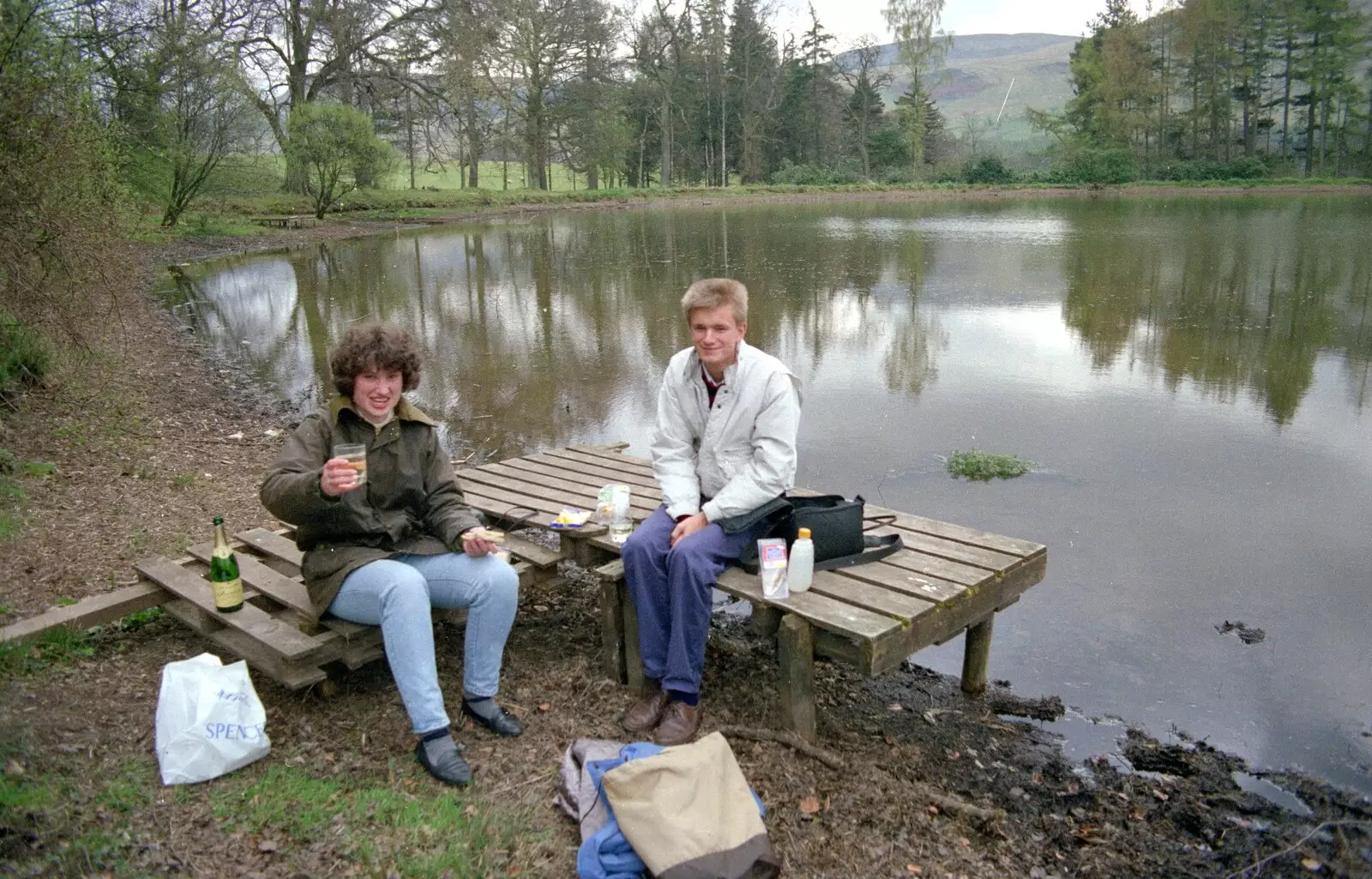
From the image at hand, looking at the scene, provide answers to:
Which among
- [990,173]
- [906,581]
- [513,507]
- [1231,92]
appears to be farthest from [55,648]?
[1231,92]

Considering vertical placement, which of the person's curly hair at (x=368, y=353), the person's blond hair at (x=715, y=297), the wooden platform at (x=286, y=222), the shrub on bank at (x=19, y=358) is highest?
the wooden platform at (x=286, y=222)

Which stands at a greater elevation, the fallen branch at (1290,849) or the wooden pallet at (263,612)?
the wooden pallet at (263,612)

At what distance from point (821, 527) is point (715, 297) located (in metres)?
1.01

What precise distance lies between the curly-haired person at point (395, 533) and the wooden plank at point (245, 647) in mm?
226

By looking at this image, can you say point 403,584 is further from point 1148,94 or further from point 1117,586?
point 1148,94

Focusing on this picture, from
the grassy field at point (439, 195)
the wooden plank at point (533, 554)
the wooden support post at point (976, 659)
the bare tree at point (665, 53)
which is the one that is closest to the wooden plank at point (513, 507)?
the wooden plank at point (533, 554)

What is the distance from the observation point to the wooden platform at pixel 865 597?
3512 mm

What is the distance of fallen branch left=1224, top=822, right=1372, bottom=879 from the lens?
3.15m

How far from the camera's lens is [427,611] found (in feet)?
11.0

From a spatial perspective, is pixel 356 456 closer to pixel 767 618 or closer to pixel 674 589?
pixel 674 589

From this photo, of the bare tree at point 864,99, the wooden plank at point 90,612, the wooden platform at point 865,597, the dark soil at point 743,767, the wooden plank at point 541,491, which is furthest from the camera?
the bare tree at point 864,99

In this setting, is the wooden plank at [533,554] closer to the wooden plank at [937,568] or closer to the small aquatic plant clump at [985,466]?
the wooden plank at [937,568]

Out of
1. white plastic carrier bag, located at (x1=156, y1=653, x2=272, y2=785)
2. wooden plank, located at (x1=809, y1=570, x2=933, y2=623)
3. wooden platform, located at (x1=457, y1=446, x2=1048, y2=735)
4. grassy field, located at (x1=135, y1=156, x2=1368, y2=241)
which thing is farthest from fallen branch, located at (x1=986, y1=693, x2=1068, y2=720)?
grassy field, located at (x1=135, y1=156, x2=1368, y2=241)

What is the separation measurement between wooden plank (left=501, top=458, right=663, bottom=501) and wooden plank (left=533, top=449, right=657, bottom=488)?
45mm
